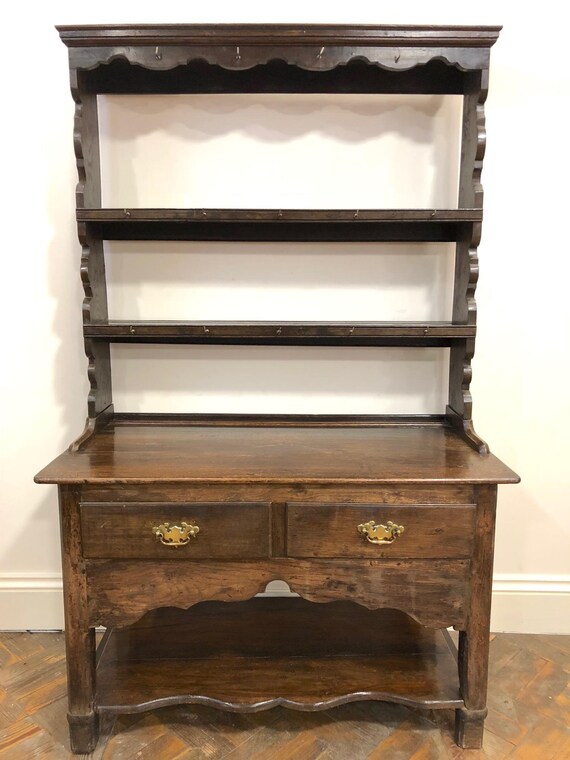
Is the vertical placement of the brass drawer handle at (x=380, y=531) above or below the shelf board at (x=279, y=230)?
below

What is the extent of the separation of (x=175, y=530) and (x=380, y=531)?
0.58m

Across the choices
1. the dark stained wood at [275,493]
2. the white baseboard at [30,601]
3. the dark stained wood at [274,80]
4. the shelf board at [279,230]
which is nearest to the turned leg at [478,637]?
the dark stained wood at [275,493]

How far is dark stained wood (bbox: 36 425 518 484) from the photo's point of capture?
4.89 ft

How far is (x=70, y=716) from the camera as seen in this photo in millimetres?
1616

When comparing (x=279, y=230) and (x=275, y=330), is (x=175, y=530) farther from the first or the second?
(x=279, y=230)

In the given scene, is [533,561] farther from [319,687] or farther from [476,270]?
[476,270]

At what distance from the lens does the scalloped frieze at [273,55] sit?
1.61 m

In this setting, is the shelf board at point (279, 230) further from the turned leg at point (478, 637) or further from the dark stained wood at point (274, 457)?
the turned leg at point (478, 637)

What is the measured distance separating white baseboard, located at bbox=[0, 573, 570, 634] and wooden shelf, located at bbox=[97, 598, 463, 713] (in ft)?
0.95

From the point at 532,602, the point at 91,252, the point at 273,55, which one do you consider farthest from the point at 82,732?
the point at 273,55

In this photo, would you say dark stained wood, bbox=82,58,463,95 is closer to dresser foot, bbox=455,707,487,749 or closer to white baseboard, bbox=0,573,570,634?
white baseboard, bbox=0,573,570,634

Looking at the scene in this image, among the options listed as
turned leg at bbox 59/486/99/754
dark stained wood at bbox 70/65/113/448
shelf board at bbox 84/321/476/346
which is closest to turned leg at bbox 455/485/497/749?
shelf board at bbox 84/321/476/346

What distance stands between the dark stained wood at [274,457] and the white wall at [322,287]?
8.0 inches

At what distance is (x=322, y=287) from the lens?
6.52ft
